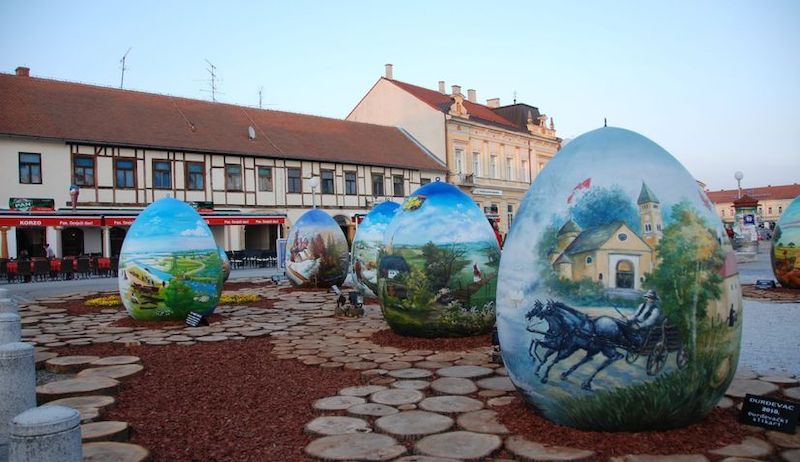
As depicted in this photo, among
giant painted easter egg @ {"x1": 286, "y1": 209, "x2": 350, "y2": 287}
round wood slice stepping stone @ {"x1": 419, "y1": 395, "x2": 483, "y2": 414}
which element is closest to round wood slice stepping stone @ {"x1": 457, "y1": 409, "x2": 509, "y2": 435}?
round wood slice stepping stone @ {"x1": 419, "y1": 395, "x2": 483, "y2": 414}

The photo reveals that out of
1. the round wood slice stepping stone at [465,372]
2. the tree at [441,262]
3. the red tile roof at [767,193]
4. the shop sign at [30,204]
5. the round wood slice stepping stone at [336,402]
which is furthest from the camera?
the red tile roof at [767,193]

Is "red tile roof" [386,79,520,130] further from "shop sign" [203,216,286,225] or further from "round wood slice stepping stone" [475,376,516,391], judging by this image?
"round wood slice stepping stone" [475,376,516,391]

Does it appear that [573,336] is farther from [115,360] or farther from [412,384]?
[115,360]

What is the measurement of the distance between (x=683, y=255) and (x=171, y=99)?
32781mm

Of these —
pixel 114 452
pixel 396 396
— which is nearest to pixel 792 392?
pixel 396 396

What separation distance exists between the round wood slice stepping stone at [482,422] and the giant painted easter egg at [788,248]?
10.8 m

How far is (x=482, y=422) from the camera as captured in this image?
176 inches

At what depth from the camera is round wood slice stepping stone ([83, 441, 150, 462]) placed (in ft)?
12.8

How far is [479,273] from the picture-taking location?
7789 mm

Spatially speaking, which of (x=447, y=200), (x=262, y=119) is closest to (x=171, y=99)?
(x=262, y=119)

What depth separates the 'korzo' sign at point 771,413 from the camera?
407 cm

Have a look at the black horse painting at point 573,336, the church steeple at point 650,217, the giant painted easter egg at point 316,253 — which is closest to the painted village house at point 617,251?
the church steeple at point 650,217

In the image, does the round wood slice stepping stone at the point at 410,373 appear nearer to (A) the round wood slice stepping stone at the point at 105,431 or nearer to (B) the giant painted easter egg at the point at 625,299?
(B) the giant painted easter egg at the point at 625,299

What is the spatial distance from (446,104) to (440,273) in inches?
1406
